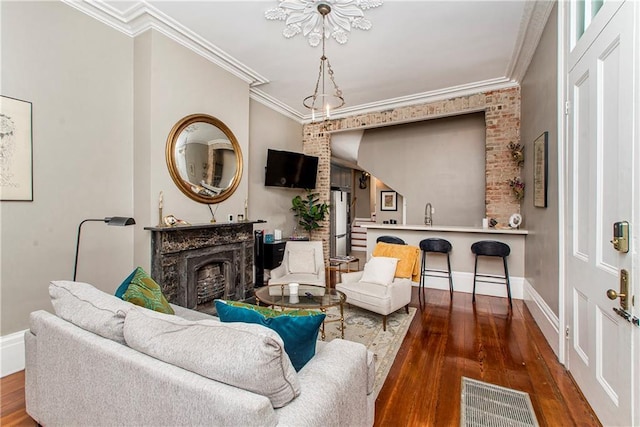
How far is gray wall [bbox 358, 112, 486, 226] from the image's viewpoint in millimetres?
5316

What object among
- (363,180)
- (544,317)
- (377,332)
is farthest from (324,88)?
(363,180)

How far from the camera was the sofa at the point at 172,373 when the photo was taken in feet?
3.02

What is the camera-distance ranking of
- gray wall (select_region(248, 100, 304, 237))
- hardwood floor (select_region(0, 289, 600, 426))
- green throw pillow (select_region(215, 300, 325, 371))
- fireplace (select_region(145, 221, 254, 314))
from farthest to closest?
gray wall (select_region(248, 100, 304, 237)), fireplace (select_region(145, 221, 254, 314)), hardwood floor (select_region(0, 289, 600, 426)), green throw pillow (select_region(215, 300, 325, 371))

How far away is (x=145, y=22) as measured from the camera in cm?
295

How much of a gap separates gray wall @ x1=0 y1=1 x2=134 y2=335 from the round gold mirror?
47 centimetres

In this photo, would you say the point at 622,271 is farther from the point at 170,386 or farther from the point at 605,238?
the point at 170,386

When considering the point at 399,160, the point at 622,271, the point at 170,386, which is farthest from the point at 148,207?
the point at 399,160

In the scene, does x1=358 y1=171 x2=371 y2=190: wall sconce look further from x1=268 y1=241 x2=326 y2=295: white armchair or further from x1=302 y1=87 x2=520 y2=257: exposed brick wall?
x1=268 y1=241 x2=326 y2=295: white armchair

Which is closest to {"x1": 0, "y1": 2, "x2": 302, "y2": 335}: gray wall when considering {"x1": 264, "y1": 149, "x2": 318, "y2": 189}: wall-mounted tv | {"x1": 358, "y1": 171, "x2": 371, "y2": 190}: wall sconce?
{"x1": 264, "y1": 149, "x2": 318, "y2": 189}: wall-mounted tv

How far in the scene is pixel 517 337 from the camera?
2.90 metres

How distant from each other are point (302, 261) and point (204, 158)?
183 cm

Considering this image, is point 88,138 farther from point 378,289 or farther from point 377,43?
point 378,289

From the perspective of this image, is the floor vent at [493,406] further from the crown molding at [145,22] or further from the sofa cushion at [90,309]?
the crown molding at [145,22]

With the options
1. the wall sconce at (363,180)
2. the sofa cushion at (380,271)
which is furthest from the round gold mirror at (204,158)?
the wall sconce at (363,180)
